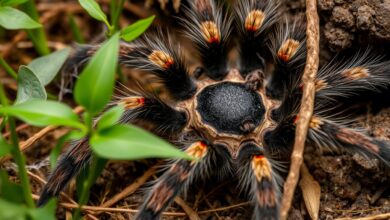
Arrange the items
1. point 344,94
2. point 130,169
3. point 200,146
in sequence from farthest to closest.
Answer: point 130,169 → point 344,94 → point 200,146

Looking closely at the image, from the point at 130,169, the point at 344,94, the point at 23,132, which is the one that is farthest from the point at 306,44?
the point at 23,132

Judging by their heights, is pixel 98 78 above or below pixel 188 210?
above

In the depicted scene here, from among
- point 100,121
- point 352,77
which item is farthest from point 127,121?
point 352,77

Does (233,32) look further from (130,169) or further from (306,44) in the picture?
(130,169)

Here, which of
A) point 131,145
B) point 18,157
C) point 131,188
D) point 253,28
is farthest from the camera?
point 131,188

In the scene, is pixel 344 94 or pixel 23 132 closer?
pixel 344 94

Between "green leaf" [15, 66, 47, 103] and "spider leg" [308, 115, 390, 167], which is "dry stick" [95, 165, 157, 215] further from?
"spider leg" [308, 115, 390, 167]

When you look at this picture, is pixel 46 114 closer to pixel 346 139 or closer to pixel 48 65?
pixel 48 65
